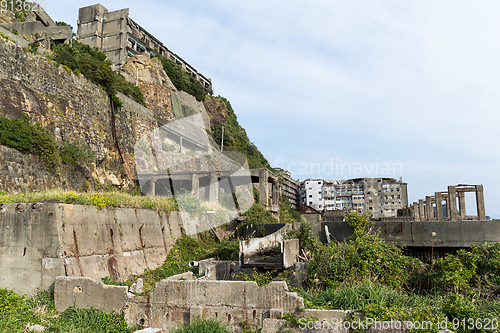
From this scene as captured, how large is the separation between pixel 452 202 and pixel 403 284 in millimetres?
15852

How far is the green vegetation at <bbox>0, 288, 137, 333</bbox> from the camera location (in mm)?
7078

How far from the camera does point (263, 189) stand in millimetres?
24094

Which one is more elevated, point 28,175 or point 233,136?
point 233,136

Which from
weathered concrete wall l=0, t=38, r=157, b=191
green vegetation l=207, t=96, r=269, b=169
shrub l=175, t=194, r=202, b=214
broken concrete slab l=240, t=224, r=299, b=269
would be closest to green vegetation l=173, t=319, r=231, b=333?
broken concrete slab l=240, t=224, r=299, b=269

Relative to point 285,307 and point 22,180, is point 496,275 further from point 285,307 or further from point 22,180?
point 22,180

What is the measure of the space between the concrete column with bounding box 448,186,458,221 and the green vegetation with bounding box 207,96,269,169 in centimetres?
2455

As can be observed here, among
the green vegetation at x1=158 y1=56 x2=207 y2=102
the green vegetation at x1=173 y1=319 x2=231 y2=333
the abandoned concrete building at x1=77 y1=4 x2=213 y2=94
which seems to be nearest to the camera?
the green vegetation at x1=173 y1=319 x2=231 y2=333

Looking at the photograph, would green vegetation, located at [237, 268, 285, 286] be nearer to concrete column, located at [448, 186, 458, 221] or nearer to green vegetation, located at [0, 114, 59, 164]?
green vegetation, located at [0, 114, 59, 164]

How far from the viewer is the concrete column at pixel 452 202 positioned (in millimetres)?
21469

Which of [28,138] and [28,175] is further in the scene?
[28,138]

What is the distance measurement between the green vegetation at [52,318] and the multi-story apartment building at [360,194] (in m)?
69.1

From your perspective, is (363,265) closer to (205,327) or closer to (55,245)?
(205,327)

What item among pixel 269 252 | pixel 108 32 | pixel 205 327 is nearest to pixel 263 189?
Result: pixel 269 252

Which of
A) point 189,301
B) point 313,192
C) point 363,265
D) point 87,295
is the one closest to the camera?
point 189,301
